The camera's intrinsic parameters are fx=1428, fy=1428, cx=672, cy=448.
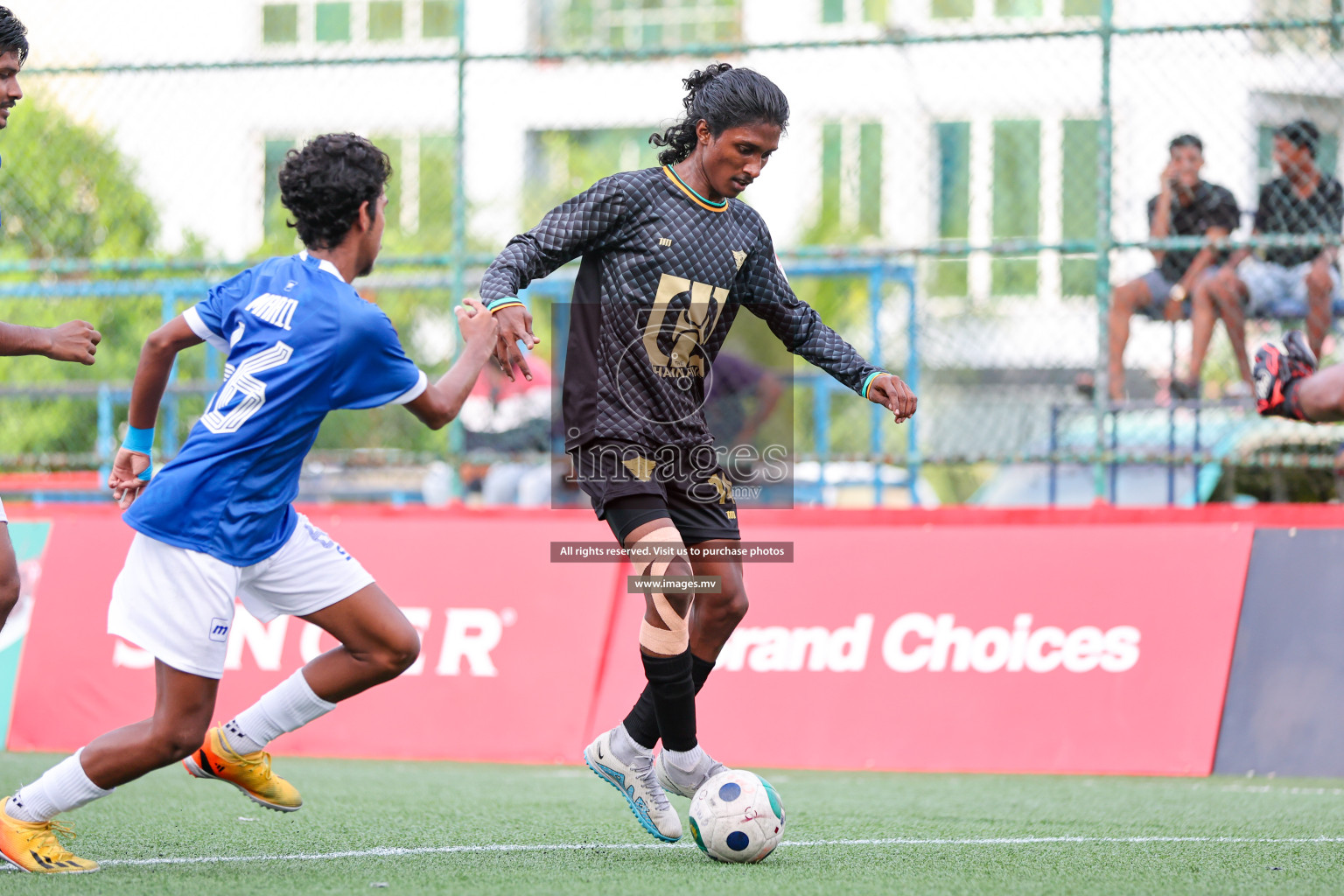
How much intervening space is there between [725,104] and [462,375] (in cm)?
123

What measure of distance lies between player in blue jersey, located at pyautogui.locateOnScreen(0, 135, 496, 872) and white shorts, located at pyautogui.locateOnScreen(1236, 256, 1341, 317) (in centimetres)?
527

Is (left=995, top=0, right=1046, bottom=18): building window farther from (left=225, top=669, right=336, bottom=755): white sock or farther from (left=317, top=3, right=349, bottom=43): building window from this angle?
(left=225, top=669, right=336, bottom=755): white sock

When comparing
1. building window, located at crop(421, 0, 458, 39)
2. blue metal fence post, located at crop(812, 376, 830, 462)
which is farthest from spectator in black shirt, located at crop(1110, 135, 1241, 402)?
building window, located at crop(421, 0, 458, 39)

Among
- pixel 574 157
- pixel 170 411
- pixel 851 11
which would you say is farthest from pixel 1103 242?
pixel 574 157

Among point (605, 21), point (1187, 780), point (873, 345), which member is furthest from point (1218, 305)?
point (605, 21)

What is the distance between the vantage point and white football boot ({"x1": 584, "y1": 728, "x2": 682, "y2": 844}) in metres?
4.26

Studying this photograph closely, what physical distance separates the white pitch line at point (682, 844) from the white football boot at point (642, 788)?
6 centimetres

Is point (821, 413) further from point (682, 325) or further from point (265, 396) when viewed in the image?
point (265, 396)

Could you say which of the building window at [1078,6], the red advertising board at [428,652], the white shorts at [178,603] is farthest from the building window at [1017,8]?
the white shorts at [178,603]

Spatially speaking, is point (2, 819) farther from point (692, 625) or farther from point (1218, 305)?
point (1218, 305)

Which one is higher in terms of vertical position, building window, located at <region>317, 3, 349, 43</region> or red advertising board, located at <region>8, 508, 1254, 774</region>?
building window, located at <region>317, 3, 349, 43</region>

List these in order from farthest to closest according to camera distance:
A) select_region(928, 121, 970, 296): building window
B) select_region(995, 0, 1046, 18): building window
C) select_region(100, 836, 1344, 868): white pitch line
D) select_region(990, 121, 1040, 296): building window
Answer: select_region(995, 0, 1046, 18): building window, select_region(928, 121, 970, 296): building window, select_region(990, 121, 1040, 296): building window, select_region(100, 836, 1344, 868): white pitch line

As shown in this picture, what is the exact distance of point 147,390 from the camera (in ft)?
12.8

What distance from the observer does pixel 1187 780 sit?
6.05m
